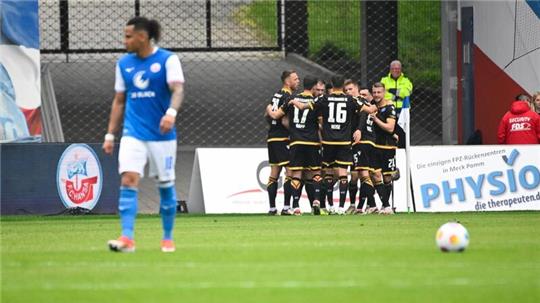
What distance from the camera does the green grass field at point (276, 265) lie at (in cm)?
952

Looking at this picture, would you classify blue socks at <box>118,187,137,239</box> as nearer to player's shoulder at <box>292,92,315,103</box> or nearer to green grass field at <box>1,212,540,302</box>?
green grass field at <box>1,212,540,302</box>

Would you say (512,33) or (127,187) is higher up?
(512,33)

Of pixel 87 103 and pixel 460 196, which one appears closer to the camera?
pixel 460 196

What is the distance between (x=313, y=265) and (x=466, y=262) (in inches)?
56.8

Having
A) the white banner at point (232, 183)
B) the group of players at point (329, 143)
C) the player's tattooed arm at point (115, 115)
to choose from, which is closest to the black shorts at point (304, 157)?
the group of players at point (329, 143)

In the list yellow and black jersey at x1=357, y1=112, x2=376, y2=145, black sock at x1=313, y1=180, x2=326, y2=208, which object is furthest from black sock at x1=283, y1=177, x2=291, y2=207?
yellow and black jersey at x1=357, y1=112, x2=376, y2=145

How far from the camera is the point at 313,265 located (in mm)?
11602

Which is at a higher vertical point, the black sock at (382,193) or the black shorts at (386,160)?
the black shorts at (386,160)

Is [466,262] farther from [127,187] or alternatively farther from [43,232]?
[43,232]

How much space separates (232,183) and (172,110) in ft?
36.3

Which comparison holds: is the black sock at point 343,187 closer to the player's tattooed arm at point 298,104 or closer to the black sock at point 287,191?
the black sock at point 287,191

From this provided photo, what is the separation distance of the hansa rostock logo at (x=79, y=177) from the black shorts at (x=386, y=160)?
504cm

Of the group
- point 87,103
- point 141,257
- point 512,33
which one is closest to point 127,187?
point 141,257

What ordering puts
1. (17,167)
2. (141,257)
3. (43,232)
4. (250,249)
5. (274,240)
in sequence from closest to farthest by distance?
(141,257)
(250,249)
(274,240)
(43,232)
(17,167)
